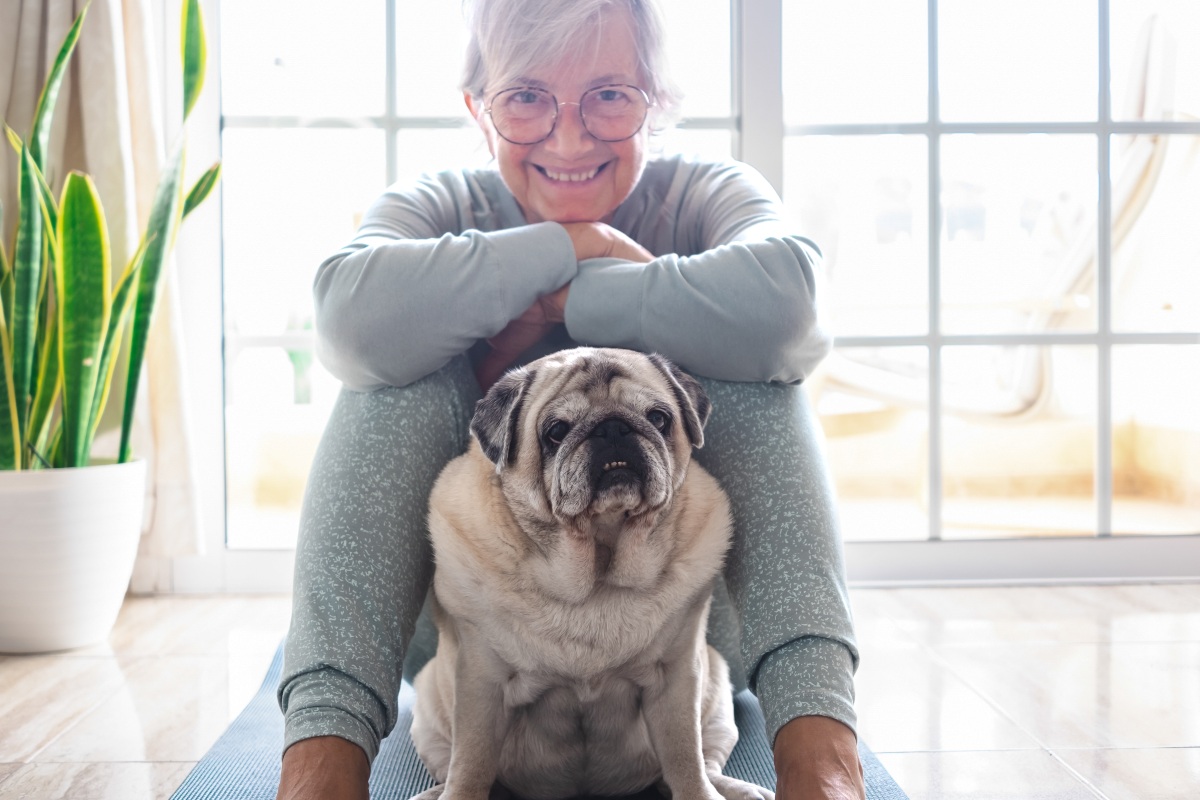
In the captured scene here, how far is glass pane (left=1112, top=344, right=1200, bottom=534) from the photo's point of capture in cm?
246

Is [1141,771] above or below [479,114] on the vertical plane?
below

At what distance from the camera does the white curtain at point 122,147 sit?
2.08 m

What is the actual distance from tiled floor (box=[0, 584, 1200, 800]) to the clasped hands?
0.66 metres

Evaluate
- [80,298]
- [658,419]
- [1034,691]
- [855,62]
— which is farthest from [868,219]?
[80,298]

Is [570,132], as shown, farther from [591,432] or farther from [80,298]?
[80,298]

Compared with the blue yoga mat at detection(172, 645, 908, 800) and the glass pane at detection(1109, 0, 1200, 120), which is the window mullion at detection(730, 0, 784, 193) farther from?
the blue yoga mat at detection(172, 645, 908, 800)

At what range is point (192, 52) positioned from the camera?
191cm

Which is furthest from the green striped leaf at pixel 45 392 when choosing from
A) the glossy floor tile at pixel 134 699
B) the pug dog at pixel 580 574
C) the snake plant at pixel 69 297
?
the pug dog at pixel 580 574

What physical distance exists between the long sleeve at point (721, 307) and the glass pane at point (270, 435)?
141 centimetres

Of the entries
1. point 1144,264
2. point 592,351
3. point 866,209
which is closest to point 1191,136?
point 1144,264

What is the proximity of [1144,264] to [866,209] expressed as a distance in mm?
682

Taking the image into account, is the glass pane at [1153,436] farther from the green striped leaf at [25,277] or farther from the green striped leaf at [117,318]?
the green striped leaf at [25,277]

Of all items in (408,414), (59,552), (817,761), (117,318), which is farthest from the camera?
(117,318)

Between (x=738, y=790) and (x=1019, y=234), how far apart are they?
72.2 inches
